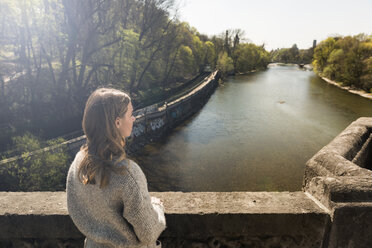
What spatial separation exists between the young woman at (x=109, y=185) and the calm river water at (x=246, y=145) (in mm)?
12006

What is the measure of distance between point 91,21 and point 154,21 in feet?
23.3

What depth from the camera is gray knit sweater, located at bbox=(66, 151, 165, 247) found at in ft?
4.19

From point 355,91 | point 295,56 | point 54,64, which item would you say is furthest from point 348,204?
point 295,56

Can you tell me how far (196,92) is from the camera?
30.3 m

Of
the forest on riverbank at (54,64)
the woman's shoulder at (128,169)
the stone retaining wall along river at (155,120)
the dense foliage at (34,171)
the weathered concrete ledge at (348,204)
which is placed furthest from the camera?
the stone retaining wall along river at (155,120)

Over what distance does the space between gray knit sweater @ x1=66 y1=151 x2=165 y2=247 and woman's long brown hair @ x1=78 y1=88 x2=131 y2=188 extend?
49 mm

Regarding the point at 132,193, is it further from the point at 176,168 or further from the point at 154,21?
the point at 154,21

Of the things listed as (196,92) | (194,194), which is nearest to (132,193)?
(194,194)

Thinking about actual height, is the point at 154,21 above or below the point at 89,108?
above

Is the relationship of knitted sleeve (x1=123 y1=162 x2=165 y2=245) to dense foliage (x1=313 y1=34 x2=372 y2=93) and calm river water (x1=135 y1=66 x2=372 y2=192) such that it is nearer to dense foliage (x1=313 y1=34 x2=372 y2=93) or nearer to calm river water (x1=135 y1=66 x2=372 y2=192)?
calm river water (x1=135 y1=66 x2=372 y2=192)

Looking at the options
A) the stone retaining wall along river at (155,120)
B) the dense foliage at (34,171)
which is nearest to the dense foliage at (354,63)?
the stone retaining wall along river at (155,120)

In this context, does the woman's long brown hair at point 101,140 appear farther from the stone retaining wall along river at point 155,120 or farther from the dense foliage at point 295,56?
the dense foliage at point 295,56

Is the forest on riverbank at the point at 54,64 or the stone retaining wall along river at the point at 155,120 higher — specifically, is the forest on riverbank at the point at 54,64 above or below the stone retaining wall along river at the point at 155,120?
above

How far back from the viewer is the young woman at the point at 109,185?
1.27 metres
